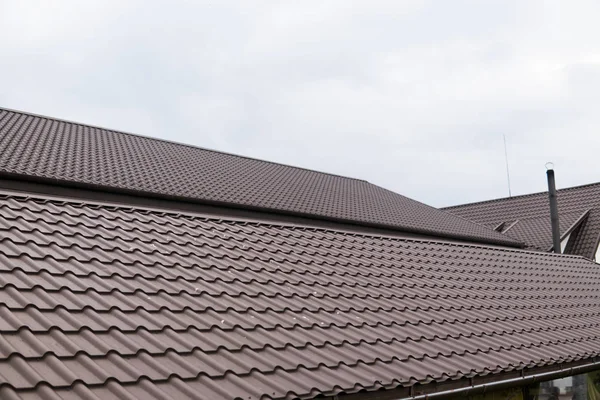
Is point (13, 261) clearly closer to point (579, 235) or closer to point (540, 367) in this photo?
point (540, 367)

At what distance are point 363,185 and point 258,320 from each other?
20.1 meters

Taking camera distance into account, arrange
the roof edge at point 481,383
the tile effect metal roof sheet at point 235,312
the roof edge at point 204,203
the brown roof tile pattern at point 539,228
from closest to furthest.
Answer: the tile effect metal roof sheet at point 235,312 → the roof edge at point 481,383 → the roof edge at point 204,203 → the brown roof tile pattern at point 539,228

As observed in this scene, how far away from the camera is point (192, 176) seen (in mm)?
17516

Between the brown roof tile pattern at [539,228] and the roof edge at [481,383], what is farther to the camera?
the brown roof tile pattern at [539,228]

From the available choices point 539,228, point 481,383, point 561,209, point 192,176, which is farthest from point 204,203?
point 561,209

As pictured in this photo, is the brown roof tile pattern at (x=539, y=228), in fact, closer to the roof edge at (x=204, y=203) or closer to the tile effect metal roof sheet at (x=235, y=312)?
the roof edge at (x=204, y=203)

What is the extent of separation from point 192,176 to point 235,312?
39.8ft

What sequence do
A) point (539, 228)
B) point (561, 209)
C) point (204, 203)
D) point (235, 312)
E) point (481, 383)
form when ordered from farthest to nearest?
point (561, 209), point (539, 228), point (204, 203), point (481, 383), point (235, 312)

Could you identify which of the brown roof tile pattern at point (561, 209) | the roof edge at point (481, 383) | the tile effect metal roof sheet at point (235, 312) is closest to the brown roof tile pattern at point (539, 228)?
the brown roof tile pattern at point (561, 209)

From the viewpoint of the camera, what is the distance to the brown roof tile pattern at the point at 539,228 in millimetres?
27703

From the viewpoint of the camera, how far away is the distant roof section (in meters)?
14.4

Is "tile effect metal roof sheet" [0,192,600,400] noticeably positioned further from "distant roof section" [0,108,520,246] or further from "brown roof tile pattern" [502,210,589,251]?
"brown roof tile pattern" [502,210,589,251]

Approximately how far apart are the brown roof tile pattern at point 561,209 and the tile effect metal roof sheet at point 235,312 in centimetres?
2117

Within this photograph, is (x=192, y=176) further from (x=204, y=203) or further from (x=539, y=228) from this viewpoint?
(x=539, y=228)
